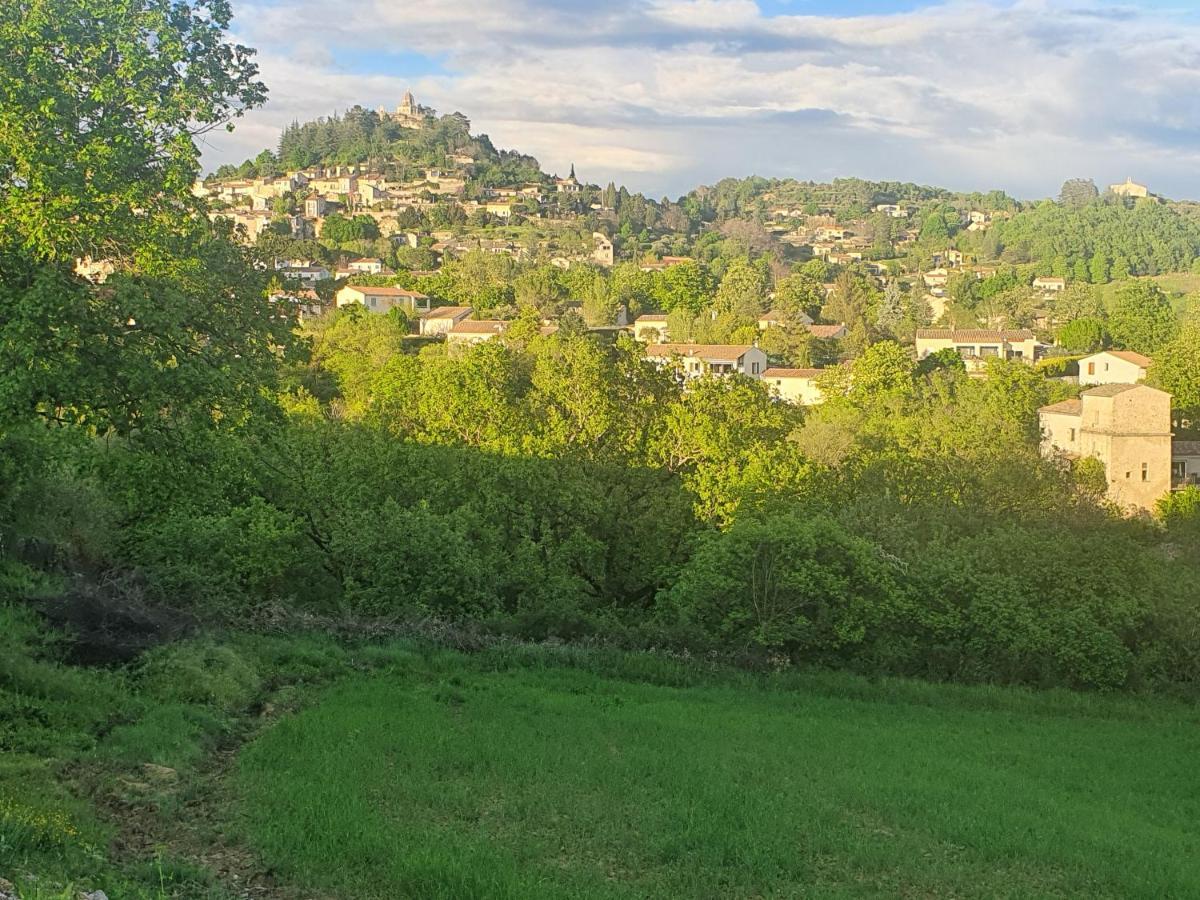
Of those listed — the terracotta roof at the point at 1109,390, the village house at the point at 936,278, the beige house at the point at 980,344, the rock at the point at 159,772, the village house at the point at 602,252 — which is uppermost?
the village house at the point at 602,252

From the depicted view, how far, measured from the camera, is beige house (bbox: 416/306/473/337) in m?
85.1

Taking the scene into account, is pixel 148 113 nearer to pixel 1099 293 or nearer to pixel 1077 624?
pixel 1077 624

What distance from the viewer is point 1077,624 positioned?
21.0 metres

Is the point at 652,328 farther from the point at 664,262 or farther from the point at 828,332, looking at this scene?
the point at 664,262

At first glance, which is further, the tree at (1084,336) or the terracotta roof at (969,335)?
the terracotta roof at (969,335)

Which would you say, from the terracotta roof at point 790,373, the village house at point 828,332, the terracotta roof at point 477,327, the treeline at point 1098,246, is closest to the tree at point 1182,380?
the terracotta roof at point 790,373

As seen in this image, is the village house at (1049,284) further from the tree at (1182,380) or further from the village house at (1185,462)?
the village house at (1185,462)

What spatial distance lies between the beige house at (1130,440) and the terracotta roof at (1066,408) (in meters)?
1.17

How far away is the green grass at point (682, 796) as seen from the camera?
8164 mm

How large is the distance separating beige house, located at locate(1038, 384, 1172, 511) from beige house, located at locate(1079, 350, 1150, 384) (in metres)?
20.2

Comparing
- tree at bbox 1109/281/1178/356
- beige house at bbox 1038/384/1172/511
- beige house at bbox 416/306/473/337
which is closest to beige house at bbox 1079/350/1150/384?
tree at bbox 1109/281/1178/356

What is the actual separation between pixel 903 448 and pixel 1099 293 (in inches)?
3688

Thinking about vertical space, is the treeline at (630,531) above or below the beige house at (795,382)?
below

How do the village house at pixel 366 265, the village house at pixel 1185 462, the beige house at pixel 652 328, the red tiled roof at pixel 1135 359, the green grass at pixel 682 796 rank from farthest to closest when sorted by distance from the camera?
1. the village house at pixel 366 265
2. the beige house at pixel 652 328
3. the red tiled roof at pixel 1135 359
4. the village house at pixel 1185 462
5. the green grass at pixel 682 796
